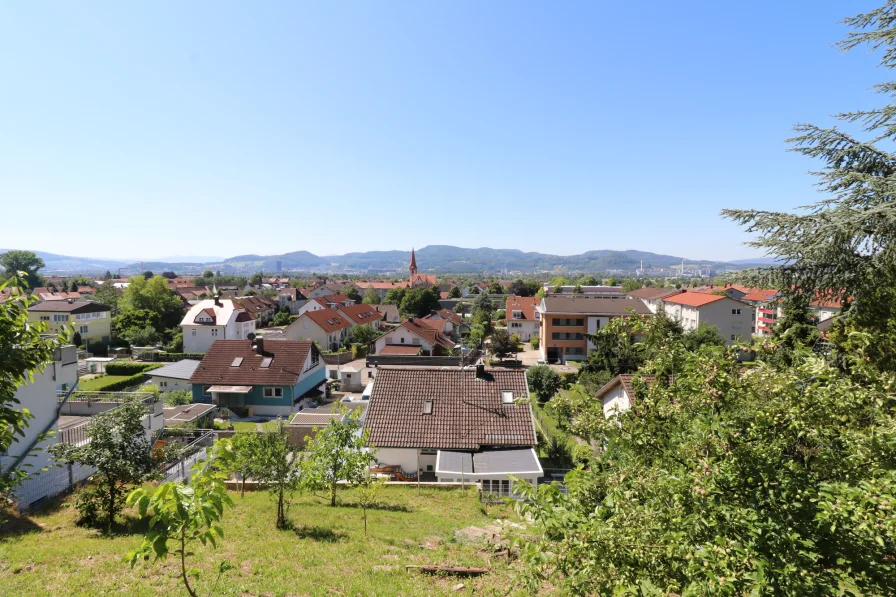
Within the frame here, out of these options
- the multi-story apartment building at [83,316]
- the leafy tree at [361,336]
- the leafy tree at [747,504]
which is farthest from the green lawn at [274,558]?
the multi-story apartment building at [83,316]

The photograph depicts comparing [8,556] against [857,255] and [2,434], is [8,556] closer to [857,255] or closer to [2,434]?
[2,434]

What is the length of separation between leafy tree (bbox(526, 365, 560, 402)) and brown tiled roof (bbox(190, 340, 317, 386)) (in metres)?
16.6

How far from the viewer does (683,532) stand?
4.17 m

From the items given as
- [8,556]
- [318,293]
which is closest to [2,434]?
[8,556]

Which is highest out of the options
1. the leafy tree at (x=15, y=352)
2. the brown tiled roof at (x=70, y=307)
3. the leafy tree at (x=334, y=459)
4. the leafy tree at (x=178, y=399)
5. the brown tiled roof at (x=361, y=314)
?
the leafy tree at (x=15, y=352)

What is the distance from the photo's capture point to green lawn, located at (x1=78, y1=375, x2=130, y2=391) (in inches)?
1456

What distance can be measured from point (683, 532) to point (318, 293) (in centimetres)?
10803

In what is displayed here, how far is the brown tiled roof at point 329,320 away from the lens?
2147 inches

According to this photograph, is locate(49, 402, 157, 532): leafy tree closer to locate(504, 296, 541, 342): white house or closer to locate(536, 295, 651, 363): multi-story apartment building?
locate(536, 295, 651, 363): multi-story apartment building

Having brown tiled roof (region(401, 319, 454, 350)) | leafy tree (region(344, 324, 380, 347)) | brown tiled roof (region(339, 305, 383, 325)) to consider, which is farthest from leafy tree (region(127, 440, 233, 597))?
brown tiled roof (region(339, 305, 383, 325))

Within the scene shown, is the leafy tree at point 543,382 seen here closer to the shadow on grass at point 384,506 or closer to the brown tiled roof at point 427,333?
the brown tiled roof at point 427,333

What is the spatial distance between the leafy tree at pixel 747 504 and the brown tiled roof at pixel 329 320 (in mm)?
51629

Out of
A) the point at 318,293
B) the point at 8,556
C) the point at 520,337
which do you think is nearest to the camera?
the point at 8,556

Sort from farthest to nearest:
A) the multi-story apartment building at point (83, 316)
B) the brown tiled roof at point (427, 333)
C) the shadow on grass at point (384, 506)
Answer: the multi-story apartment building at point (83, 316)
the brown tiled roof at point (427, 333)
the shadow on grass at point (384, 506)
